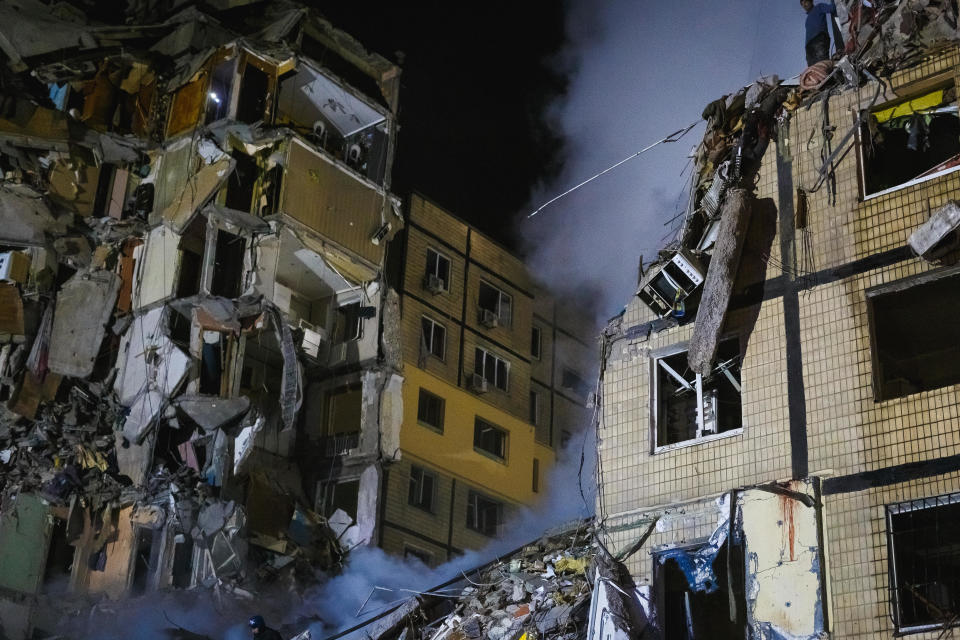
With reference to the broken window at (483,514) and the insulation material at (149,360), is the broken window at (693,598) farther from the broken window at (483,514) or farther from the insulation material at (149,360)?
the broken window at (483,514)

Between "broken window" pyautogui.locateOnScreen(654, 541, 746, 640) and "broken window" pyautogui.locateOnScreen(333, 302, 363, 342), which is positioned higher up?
"broken window" pyautogui.locateOnScreen(333, 302, 363, 342)

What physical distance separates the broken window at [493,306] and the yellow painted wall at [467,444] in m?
2.93

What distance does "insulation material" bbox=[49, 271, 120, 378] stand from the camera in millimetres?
31516

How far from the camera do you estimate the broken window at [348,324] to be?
34531 mm

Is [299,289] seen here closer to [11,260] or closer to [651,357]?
[11,260]

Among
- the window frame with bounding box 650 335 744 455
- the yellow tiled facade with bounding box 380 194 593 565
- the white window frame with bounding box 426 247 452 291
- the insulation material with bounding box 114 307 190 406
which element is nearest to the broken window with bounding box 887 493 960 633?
the window frame with bounding box 650 335 744 455

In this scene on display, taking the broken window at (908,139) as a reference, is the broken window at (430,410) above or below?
above

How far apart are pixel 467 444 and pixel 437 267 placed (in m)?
6.04

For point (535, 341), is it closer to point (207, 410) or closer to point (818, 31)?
point (207, 410)

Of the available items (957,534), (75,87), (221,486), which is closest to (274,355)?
(221,486)

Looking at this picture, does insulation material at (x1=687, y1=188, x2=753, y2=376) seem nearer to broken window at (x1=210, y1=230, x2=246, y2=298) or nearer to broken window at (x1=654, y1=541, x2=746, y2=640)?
broken window at (x1=654, y1=541, x2=746, y2=640)

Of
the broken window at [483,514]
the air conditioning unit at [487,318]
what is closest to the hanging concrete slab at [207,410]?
the broken window at [483,514]

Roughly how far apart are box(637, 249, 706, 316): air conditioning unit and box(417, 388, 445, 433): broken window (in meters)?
19.6

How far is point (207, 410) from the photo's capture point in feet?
97.0
